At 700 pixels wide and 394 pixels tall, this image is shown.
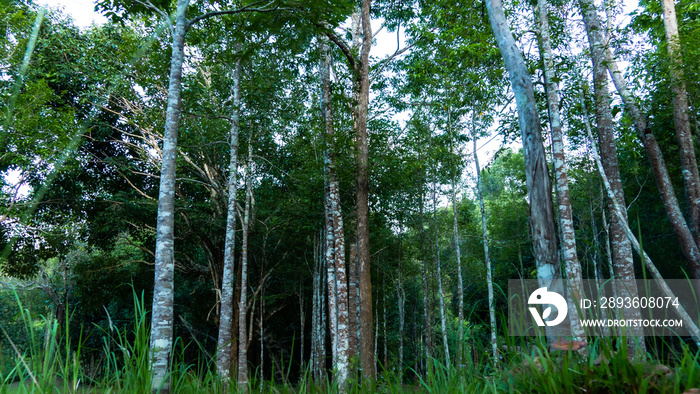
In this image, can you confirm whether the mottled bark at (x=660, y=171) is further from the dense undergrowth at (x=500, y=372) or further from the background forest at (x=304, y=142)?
the dense undergrowth at (x=500, y=372)

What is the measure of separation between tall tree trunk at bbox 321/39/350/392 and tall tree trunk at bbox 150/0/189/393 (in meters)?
3.96

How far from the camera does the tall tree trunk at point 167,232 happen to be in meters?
5.03

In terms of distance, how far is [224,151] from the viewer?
1450 cm

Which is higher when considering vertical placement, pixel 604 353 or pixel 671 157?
pixel 671 157

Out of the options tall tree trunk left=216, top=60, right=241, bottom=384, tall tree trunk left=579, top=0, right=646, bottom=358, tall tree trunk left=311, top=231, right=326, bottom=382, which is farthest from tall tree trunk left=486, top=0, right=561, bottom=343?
tall tree trunk left=311, top=231, right=326, bottom=382

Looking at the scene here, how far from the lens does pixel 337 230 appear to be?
30.3ft

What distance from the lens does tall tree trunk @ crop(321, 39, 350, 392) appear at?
341 inches

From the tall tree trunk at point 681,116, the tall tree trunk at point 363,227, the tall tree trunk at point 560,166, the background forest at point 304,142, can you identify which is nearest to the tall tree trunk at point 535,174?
the background forest at point 304,142

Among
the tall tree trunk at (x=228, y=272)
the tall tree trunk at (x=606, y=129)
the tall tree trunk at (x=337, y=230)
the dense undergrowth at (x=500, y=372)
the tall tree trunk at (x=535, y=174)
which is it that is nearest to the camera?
the dense undergrowth at (x=500, y=372)

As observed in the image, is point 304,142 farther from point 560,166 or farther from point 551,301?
point 551,301

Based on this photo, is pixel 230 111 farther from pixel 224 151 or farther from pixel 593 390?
pixel 593 390

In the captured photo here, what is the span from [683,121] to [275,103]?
1150 cm

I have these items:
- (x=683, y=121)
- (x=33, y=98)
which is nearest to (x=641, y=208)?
(x=683, y=121)

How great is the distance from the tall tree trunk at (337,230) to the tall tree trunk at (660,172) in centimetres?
674
